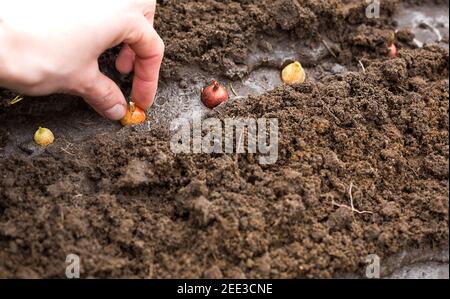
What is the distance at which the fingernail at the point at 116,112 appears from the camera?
2.45m

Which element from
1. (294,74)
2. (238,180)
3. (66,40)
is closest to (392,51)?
(294,74)

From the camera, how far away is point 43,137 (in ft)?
8.14

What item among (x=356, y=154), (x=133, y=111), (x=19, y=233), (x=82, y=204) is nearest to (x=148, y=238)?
(x=82, y=204)

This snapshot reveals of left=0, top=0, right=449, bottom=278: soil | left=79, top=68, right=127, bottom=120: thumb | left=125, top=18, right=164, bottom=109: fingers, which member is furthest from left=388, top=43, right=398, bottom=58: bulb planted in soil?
left=79, top=68, right=127, bottom=120: thumb

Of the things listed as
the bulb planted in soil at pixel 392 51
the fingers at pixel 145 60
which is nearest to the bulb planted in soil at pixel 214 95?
the fingers at pixel 145 60

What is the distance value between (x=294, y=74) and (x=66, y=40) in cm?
109

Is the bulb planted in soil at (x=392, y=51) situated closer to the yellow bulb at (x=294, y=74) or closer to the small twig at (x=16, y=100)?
the yellow bulb at (x=294, y=74)

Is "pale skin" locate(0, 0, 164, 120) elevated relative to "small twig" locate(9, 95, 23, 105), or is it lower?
elevated

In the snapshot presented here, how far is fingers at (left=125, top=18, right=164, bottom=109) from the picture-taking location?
7.25 ft

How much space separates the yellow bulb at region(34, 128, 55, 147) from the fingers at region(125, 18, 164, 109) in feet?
1.22

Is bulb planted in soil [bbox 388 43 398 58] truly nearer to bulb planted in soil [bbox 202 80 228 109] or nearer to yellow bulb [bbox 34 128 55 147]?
bulb planted in soil [bbox 202 80 228 109]

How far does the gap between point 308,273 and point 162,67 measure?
1.13 meters

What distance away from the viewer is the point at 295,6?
2875mm

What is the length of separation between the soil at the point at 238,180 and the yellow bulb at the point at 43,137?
0.06 meters
